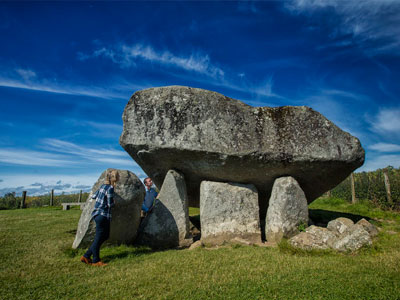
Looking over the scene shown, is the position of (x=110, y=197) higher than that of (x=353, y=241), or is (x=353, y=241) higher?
(x=110, y=197)

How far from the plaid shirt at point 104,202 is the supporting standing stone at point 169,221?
2.30 m

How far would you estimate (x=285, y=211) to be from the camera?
846cm

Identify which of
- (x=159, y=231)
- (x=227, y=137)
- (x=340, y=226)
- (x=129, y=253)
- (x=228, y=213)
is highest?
(x=227, y=137)

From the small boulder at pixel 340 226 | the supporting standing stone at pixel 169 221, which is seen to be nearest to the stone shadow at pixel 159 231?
the supporting standing stone at pixel 169 221

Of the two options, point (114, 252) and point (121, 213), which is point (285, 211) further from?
point (114, 252)

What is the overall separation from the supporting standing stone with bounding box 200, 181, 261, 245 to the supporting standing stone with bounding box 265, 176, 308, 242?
47 centimetres

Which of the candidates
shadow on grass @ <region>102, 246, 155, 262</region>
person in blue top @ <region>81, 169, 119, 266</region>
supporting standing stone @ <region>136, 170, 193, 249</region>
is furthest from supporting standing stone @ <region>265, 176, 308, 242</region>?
person in blue top @ <region>81, 169, 119, 266</region>

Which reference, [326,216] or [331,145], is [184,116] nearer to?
[331,145]

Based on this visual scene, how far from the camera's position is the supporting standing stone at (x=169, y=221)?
8016mm

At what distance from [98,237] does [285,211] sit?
18.4 feet

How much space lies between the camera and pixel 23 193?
77.5 ft

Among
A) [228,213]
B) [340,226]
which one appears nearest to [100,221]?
[228,213]

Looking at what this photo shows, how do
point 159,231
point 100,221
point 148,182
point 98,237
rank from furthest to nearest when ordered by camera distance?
point 148,182, point 159,231, point 100,221, point 98,237

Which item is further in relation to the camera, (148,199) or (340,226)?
(148,199)
